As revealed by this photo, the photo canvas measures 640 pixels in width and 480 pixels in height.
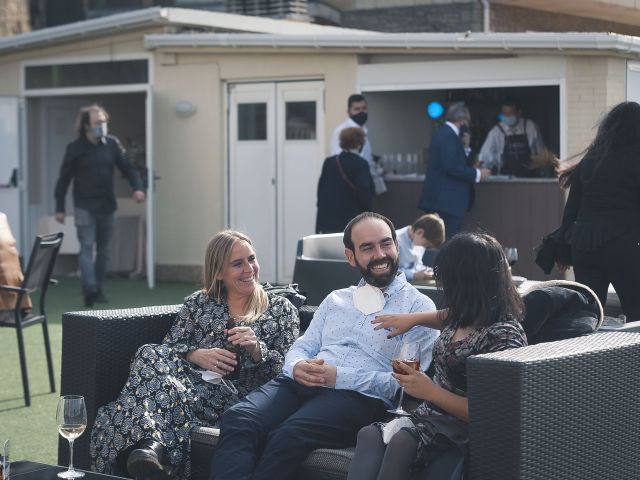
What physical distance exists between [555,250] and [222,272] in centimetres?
213

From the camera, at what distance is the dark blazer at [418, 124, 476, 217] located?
36.0 ft

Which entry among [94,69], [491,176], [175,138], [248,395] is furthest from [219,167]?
[248,395]

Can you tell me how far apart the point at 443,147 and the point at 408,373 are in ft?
24.1

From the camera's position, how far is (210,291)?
4895 mm

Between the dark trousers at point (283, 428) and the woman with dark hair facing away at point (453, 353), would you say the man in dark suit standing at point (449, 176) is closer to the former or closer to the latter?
the dark trousers at point (283, 428)

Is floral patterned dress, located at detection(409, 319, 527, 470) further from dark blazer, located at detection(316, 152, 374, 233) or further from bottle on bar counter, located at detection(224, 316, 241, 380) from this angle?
dark blazer, located at detection(316, 152, 374, 233)

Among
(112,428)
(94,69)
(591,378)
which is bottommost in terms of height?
(112,428)

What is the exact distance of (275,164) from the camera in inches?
520

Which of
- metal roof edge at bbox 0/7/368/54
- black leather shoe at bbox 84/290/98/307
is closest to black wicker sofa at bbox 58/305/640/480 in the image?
black leather shoe at bbox 84/290/98/307

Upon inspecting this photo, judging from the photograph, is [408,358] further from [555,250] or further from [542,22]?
[542,22]

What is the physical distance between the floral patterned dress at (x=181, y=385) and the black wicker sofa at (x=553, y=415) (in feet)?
0.62

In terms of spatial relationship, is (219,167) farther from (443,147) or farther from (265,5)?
(265,5)

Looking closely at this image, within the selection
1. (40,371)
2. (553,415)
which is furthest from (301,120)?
(553,415)

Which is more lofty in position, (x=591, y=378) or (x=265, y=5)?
(x=265, y=5)
